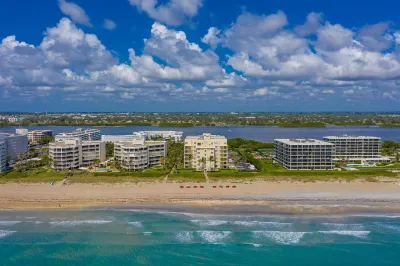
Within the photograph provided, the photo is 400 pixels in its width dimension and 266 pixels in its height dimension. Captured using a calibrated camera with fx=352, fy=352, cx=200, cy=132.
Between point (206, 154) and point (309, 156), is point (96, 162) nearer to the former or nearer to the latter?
point (206, 154)

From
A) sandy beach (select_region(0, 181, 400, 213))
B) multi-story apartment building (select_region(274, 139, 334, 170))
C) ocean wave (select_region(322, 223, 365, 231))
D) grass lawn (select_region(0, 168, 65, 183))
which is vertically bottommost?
ocean wave (select_region(322, 223, 365, 231))

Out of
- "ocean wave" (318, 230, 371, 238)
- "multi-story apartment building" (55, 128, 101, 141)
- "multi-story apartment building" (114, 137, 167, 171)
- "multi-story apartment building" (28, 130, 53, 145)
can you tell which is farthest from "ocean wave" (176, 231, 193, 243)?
"multi-story apartment building" (28, 130, 53, 145)

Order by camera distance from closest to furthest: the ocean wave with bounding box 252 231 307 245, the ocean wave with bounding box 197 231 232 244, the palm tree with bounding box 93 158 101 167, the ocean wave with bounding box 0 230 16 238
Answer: the ocean wave with bounding box 252 231 307 245 → the ocean wave with bounding box 197 231 232 244 → the ocean wave with bounding box 0 230 16 238 → the palm tree with bounding box 93 158 101 167

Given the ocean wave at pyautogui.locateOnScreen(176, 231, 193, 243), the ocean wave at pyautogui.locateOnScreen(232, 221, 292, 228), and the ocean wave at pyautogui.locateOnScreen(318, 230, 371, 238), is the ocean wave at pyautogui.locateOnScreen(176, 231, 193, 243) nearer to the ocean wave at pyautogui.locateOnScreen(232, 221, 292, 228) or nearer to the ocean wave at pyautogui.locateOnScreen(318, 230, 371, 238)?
the ocean wave at pyautogui.locateOnScreen(232, 221, 292, 228)

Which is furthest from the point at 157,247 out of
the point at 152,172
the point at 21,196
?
the point at 152,172

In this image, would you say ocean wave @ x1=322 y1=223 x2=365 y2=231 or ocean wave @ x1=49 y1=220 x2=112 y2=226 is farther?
ocean wave @ x1=49 y1=220 x2=112 y2=226

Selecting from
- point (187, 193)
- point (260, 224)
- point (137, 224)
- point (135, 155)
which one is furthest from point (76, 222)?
point (135, 155)

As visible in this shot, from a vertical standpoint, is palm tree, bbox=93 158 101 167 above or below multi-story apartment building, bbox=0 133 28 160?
below
